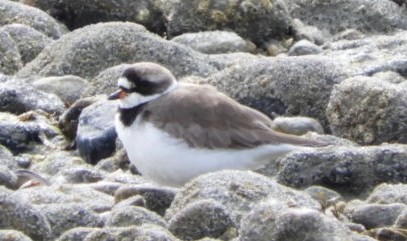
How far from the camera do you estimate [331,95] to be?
479 inches

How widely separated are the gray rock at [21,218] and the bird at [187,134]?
1.81 m

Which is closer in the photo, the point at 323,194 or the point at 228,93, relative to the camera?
the point at 323,194

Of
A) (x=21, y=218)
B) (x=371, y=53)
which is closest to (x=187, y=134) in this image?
(x=21, y=218)

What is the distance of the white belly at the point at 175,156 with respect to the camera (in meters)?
10.0

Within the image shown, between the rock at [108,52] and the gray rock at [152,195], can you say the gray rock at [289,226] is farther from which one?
the rock at [108,52]

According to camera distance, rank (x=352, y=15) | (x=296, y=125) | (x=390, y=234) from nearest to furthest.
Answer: (x=390, y=234), (x=296, y=125), (x=352, y=15)

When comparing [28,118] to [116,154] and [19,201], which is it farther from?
[19,201]

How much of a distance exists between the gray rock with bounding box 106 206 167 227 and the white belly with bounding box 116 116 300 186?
1562 mm

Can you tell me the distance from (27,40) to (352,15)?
4.23 meters

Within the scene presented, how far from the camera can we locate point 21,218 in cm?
830

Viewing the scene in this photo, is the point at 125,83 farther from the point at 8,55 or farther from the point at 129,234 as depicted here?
the point at 8,55

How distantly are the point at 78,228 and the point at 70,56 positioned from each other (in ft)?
20.3

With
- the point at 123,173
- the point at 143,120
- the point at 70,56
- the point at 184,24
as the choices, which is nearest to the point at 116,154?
the point at 123,173

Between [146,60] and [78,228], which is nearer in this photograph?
[78,228]
